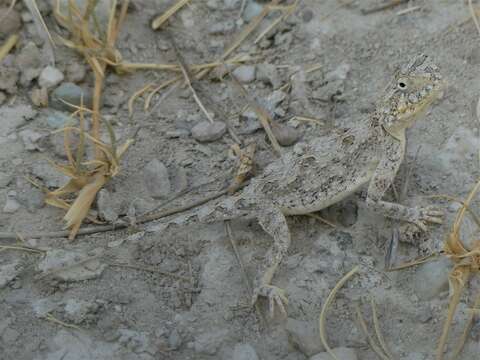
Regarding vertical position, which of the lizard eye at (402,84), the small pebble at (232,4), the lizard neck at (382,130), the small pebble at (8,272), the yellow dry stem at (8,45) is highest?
the lizard eye at (402,84)

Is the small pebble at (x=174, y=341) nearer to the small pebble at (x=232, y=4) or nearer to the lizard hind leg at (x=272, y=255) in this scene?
the lizard hind leg at (x=272, y=255)

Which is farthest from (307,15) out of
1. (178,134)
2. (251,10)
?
(178,134)

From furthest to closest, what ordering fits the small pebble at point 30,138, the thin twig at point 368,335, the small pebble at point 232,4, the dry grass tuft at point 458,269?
the small pebble at point 232,4 → the small pebble at point 30,138 → the thin twig at point 368,335 → the dry grass tuft at point 458,269

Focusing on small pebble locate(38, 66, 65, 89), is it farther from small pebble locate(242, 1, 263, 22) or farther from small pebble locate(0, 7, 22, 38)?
small pebble locate(242, 1, 263, 22)

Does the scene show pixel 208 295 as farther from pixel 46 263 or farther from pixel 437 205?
pixel 437 205

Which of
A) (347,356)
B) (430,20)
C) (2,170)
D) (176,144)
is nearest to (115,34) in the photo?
(176,144)

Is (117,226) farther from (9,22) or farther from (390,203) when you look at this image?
(9,22)

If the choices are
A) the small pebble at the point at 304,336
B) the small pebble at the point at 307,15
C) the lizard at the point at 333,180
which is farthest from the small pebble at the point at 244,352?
the small pebble at the point at 307,15

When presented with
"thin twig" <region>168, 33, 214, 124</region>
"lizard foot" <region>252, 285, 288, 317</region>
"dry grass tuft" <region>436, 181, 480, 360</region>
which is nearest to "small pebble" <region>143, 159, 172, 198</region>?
"thin twig" <region>168, 33, 214, 124</region>
